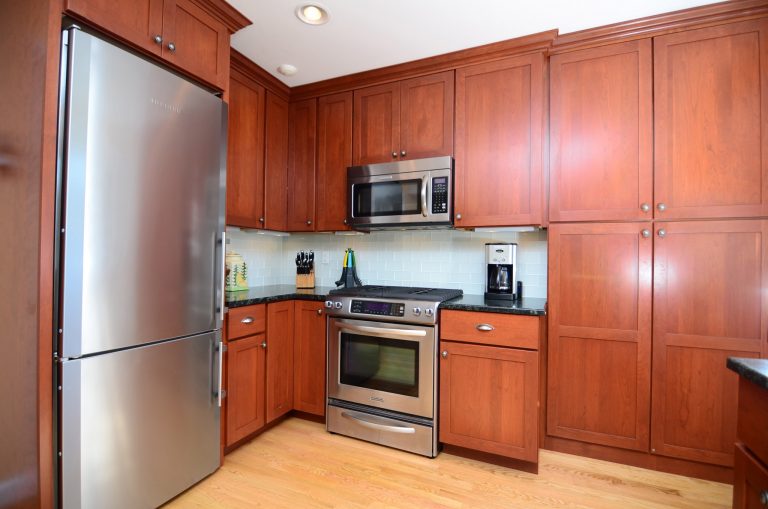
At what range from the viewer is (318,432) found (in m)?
2.57

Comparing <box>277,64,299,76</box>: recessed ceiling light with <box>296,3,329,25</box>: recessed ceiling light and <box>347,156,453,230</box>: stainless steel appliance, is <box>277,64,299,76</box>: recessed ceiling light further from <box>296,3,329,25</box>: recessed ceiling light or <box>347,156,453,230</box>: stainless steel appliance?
<box>347,156,453,230</box>: stainless steel appliance

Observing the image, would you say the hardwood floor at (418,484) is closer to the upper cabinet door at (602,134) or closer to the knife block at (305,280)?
the knife block at (305,280)

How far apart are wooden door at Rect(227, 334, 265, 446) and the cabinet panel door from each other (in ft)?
2.56

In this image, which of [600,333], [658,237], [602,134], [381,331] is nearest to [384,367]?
[381,331]

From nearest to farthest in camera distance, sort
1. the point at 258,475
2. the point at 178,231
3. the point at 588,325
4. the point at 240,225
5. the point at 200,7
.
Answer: the point at 178,231
the point at 200,7
the point at 258,475
the point at 588,325
the point at 240,225

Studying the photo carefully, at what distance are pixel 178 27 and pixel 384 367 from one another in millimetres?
2084

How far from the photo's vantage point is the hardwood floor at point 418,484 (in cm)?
184

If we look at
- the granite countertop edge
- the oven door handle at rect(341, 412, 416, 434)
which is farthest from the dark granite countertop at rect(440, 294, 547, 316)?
the oven door handle at rect(341, 412, 416, 434)

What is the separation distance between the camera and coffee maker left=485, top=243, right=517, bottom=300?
2475 millimetres

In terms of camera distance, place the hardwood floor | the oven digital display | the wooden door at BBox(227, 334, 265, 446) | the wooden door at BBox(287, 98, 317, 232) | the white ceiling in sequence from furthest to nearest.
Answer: the wooden door at BBox(287, 98, 317, 232) < the oven digital display < the wooden door at BBox(227, 334, 265, 446) < the white ceiling < the hardwood floor

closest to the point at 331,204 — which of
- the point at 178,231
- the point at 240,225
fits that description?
the point at 240,225

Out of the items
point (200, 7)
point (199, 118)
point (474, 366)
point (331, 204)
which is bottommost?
point (474, 366)

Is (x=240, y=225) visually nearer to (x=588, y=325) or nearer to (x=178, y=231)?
(x=178, y=231)

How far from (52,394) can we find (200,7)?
180cm
